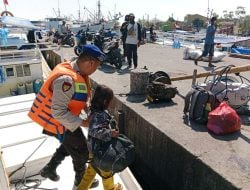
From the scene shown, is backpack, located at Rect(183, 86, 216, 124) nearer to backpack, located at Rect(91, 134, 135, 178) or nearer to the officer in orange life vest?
backpack, located at Rect(91, 134, 135, 178)

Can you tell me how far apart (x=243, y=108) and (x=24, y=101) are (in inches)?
182

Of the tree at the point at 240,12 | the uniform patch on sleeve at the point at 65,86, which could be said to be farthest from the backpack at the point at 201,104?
the tree at the point at 240,12

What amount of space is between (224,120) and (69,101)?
2.31 m

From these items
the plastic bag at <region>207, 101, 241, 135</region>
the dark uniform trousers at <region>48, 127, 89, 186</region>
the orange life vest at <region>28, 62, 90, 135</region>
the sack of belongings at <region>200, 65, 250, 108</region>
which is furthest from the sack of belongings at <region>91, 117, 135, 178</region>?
the sack of belongings at <region>200, 65, 250, 108</region>

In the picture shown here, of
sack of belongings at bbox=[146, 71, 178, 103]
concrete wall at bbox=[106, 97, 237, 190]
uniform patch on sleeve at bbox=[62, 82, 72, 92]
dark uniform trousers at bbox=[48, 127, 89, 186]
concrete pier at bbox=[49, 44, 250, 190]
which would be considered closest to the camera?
uniform patch on sleeve at bbox=[62, 82, 72, 92]

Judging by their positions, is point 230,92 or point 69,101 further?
point 230,92

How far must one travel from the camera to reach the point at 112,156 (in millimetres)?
2439

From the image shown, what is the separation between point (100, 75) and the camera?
766 cm

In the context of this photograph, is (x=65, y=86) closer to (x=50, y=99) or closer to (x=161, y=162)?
(x=50, y=99)

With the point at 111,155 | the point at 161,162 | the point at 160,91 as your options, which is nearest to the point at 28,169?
the point at 111,155

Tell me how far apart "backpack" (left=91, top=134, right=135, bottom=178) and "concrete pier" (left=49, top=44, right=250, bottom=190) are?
1.05 m

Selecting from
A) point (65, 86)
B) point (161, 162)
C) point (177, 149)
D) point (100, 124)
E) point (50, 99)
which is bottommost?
point (161, 162)

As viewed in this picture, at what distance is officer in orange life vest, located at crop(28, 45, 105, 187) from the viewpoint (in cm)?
232

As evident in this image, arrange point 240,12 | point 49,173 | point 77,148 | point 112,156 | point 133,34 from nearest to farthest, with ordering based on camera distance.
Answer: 1. point 112,156
2. point 77,148
3. point 49,173
4. point 133,34
5. point 240,12
